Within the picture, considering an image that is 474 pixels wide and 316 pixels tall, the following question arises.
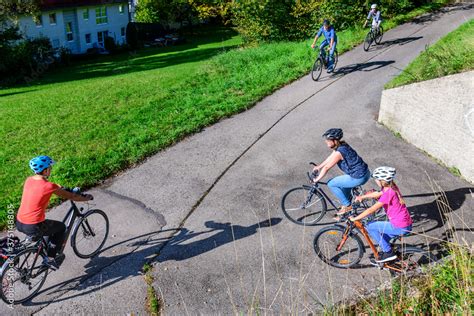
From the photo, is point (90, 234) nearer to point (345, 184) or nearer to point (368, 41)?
point (345, 184)

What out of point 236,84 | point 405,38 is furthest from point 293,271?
point 405,38

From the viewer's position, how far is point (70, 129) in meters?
13.2

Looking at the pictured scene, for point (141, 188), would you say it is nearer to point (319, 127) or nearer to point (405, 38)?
point (319, 127)

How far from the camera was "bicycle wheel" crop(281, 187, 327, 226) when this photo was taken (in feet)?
26.6

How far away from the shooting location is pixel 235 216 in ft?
27.7

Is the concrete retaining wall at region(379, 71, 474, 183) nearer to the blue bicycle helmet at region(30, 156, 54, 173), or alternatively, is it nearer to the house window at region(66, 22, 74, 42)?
the blue bicycle helmet at region(30, 156, 54, 173)

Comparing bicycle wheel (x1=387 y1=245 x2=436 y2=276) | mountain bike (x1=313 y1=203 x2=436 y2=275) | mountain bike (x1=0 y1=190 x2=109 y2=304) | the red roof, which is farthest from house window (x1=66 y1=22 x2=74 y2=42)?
bicycle wheel (x1=387 y1=245 x2=436 y2=276)

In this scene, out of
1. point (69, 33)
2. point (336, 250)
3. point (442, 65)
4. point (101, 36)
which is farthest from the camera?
point (101, 36)

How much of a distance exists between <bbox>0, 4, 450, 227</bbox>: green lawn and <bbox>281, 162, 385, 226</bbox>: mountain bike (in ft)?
14.3

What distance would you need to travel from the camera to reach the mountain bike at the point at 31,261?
6.21m

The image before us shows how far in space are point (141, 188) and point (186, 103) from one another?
554 centimetres

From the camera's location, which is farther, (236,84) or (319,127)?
(236,84)

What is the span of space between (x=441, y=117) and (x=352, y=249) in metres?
4.94

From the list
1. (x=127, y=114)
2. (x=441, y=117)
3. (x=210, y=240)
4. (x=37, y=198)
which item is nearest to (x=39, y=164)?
(x=37, y=198)
